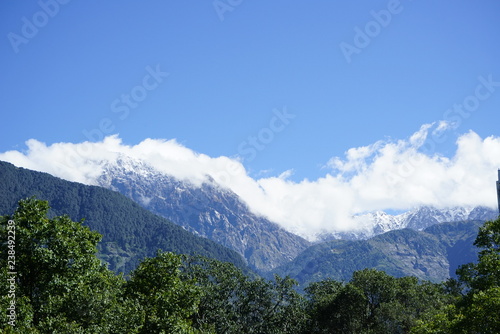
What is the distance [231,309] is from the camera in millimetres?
93750

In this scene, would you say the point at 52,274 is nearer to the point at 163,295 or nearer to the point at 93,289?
the point at 93,289

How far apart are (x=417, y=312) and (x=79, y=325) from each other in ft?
225

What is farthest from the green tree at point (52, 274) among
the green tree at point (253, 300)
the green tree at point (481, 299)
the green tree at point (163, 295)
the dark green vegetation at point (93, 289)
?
the green tree at point (253, 300)

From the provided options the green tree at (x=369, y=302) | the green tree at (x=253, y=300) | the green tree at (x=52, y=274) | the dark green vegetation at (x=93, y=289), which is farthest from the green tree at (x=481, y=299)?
the green tree at (x=253, y=300)

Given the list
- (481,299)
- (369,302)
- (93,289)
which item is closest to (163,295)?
(93,289)

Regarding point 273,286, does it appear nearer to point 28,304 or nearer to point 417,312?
point 417,312

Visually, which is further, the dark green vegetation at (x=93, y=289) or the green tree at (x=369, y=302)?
the green tree at (x=369, y=302)

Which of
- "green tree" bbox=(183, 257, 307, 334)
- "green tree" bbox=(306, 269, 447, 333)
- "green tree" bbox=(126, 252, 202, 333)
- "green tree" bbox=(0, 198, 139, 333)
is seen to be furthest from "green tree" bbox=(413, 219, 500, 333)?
"green tree" bbox=(183, 257, 307, 334)

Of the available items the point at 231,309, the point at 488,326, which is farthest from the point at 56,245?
the point at 231,309

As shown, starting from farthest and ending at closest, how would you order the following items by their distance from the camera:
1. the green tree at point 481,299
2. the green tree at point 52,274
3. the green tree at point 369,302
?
the green tree at point 369,302
the green tree at point 52,274
the green tree at point 481,299

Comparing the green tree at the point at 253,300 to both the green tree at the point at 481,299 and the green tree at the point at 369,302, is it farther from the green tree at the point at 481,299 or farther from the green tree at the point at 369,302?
the green tree at the point at 481,299

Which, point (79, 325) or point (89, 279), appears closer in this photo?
point (79, 325)

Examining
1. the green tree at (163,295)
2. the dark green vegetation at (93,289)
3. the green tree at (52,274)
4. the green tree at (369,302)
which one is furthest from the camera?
the green tree at (369,302)

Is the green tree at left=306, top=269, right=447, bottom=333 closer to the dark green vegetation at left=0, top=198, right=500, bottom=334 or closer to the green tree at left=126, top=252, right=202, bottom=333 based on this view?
the dark green vegetation at left=0, top=198, right=500, bottom=334
